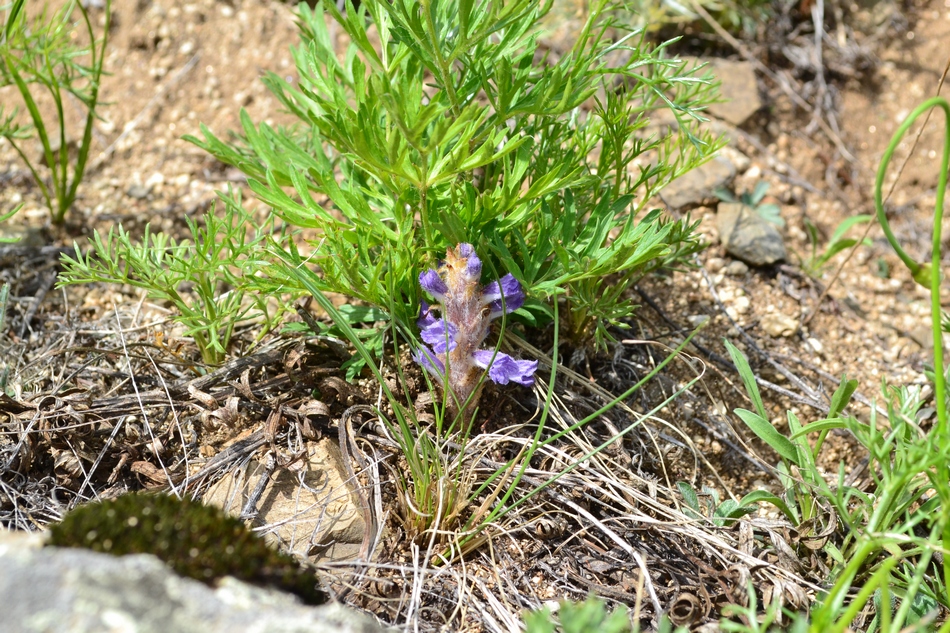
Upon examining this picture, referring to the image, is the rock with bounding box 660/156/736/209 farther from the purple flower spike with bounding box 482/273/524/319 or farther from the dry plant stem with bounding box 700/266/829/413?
the purple flower spike with bounding box 482/273/524/319

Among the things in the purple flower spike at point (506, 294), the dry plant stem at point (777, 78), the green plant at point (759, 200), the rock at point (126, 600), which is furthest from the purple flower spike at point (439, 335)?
the dry plant stem at point (777, 78)

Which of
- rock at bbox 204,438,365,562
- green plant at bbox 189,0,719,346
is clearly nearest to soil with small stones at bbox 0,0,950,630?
rock at bbox 204,438,365,562

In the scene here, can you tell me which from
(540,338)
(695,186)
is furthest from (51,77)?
(695,186)

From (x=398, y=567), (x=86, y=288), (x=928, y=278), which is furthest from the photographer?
(x=86, y=288)

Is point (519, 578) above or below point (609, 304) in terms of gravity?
below

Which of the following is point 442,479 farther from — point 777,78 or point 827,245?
point 777,78

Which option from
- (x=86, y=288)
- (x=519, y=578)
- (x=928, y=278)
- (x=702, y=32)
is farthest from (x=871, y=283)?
(x=86, y=288)

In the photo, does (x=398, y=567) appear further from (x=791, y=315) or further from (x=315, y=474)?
(x=791, y=315)
